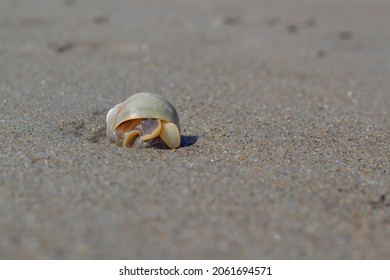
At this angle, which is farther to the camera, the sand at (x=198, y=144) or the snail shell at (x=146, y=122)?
the snail shell at (x=146, y=122)

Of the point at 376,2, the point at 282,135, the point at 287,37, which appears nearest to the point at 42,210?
the point at 282,135

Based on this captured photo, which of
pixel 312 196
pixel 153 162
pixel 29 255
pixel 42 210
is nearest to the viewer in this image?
pixel 29 255

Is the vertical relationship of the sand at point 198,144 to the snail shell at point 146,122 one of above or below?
below

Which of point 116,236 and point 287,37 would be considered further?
point 287,37

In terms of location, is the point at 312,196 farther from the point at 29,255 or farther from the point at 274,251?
the point at 29,255

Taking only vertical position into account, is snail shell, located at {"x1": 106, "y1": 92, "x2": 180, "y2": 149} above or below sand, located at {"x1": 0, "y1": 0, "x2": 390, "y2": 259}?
above

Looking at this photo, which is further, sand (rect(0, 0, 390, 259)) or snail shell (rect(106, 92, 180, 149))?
snail shell (rect(106, 92, 180, 149))
